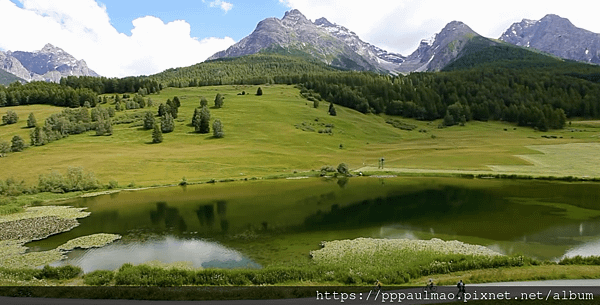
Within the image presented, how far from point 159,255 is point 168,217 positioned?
1872 centimetres

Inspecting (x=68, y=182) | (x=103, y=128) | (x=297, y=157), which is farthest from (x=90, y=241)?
(x=103, y=128)

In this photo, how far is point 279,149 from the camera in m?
129

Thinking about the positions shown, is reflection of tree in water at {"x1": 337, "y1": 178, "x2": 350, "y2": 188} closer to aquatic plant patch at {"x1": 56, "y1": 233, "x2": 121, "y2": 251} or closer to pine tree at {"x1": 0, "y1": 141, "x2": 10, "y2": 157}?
aquatic plant patch at {"x1": 56, "y1": 233, "x2": 121, "y2": 251}

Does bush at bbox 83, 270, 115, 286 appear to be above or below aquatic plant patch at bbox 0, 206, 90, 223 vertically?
above

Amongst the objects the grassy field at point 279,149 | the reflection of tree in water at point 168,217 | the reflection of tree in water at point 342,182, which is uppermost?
the grassy field at point 279,149

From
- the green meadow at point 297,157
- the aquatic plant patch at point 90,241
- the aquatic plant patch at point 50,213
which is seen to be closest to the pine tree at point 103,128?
the green meadow at point 297,157

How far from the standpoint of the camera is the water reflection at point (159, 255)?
121 ft

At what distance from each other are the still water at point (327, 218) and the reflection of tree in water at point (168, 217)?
17cm

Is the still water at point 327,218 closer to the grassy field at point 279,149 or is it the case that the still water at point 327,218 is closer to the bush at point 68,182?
the bush at point 68,182

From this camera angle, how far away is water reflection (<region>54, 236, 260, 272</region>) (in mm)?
36875

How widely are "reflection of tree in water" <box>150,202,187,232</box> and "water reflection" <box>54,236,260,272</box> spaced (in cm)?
750

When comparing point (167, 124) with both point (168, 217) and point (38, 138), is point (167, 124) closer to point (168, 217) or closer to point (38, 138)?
point (38, 138)

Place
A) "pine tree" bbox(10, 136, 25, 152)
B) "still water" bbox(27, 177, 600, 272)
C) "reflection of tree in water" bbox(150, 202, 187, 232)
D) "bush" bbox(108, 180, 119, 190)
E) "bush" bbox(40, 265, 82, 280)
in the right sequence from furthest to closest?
"pine tree" bbox(10, 136, 25, 152), "bush" bbox(108, 180, 119, 190), "reflection of tree in water" bbox(150, 202, 187, 232), "still water" bbox(27, 177, 600, 272), "bush" bbox(40, 265, 82, 280)

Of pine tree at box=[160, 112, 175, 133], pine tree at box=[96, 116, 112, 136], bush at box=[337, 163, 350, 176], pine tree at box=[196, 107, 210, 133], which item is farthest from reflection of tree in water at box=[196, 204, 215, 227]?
pine tree at box=[96, 116, 112, 136]
